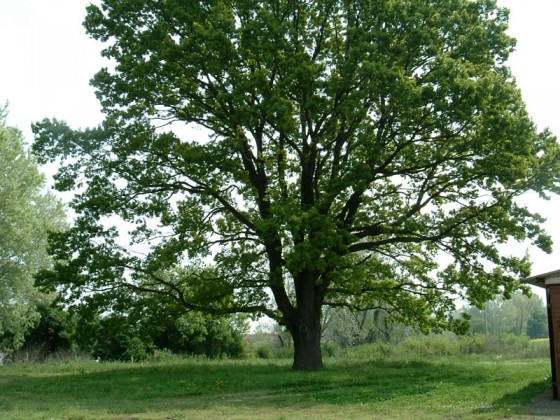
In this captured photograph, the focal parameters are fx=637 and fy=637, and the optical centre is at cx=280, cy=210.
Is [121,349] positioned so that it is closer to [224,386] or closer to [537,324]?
[224,386]

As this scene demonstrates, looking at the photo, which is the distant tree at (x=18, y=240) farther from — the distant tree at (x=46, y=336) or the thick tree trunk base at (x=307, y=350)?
the thick tree trunk base at (x=307, y=350)

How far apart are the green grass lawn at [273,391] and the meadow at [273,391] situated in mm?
23

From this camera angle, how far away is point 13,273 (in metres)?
33.8

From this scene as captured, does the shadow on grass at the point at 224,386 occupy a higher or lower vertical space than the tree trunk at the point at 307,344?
lower

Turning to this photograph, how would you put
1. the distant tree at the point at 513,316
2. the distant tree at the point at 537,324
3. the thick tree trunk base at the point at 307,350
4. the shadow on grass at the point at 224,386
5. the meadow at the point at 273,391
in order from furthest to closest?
the distant tree at the point at 537,324
the distant tree at the point at 513,316
the thick tree trunk base at the point at 307,350
the shadow on grass at the point at 224,386
the meadow at the point at 273,391

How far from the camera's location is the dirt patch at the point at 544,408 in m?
11.3

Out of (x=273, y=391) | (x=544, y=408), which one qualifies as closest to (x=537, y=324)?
(x=273, y=391)

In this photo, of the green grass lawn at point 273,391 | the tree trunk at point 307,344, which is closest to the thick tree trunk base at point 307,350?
the tree trunk at point 307,344

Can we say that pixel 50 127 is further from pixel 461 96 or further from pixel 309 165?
pixel 461 96

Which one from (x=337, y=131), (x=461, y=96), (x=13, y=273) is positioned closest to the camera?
(x=461, y=96)

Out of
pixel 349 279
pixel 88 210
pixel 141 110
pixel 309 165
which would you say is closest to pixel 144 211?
pixel 88 210

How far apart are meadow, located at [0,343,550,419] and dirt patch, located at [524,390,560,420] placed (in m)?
0.22

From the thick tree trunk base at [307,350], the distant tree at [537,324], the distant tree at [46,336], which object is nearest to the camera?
the thick tree trunk base at [307,350]

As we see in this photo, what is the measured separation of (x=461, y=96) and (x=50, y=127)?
1320cm
